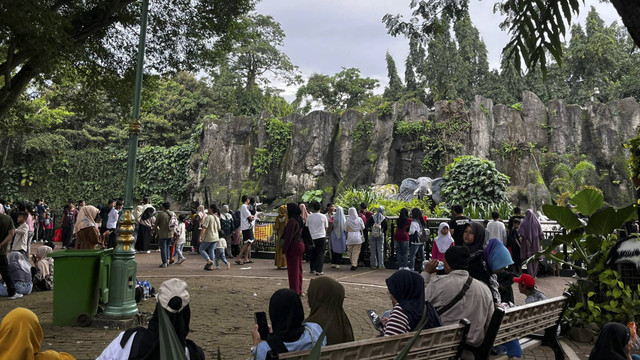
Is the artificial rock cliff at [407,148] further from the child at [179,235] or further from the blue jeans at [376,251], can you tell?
the child at [179,235]

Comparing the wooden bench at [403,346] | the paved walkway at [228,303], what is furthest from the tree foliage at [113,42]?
the wooden bench at [403,346]

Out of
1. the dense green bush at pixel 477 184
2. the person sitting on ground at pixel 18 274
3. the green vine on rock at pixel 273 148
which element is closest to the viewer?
the person sitting on ground at pixel 18 274

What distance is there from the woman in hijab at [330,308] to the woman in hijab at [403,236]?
8.44 meters

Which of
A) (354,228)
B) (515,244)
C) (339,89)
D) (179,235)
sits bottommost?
(515,244)

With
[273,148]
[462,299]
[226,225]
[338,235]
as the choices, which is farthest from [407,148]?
[462,299]

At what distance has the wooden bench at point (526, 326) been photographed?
3973mm

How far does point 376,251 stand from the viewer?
13.3 meters

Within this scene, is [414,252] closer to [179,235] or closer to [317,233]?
[317,233]

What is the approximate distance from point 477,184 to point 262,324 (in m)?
17.4

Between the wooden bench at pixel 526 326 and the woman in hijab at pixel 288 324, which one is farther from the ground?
the woman in hijab at pixel 288 324

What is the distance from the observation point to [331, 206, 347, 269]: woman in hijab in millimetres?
12984

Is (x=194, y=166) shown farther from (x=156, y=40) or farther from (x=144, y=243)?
(x=156, y=40)

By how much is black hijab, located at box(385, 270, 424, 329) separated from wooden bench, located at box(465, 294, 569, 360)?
28.3 inches

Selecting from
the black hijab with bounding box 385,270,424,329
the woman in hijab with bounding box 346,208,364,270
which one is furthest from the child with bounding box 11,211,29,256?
the black hijab with bounding box 385,270,424,329
